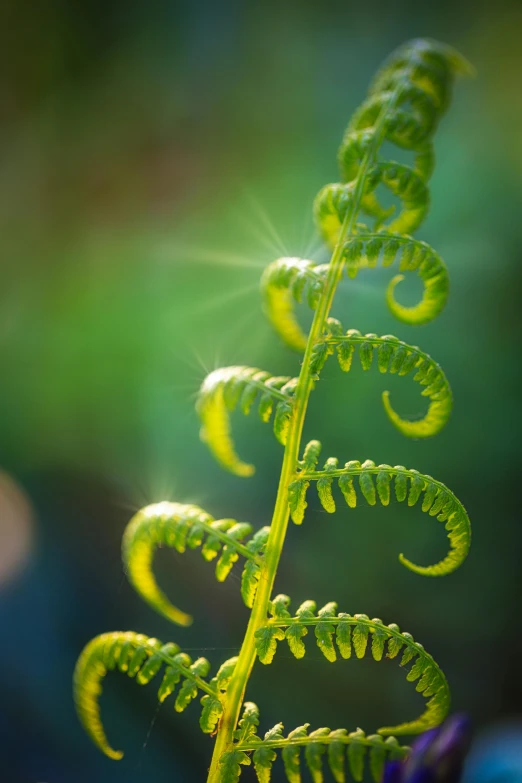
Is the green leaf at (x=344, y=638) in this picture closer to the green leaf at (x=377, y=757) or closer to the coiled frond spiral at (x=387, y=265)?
the green leaf at (x=377, y=757)

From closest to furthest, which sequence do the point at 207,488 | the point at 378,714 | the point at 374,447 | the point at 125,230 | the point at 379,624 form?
the point at 379,624, the point at 378,714, the point at 374,447, the point at 207,488, the point at 125,230

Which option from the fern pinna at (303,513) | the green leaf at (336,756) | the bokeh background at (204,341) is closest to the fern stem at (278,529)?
the fern pinna at (303,513)

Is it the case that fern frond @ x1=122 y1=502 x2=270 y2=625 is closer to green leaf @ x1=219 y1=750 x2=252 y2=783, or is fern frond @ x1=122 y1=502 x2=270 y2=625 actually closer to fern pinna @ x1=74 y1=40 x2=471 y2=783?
fern pinna @ x1=74 y1=40 x2=471 y2=783

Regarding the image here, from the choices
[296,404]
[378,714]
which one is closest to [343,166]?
[296,404]

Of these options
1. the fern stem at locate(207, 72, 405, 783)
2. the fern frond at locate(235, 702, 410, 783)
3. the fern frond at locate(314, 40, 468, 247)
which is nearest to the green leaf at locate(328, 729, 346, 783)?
the fern frond at locate(235, 702, 410, 783)

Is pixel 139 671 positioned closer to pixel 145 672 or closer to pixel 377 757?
pixel 145 672

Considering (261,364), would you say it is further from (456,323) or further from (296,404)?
(296,404)
